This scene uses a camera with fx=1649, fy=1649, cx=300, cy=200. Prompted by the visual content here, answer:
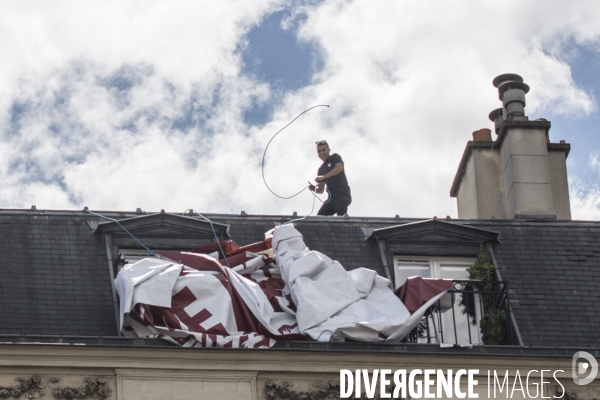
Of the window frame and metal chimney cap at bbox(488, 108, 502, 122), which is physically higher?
metal chimney cap at bbox(488, 108, 502, 122)

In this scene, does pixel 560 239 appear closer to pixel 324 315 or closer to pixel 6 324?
pixel 324 315

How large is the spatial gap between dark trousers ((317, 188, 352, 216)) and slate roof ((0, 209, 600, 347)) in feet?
3.48

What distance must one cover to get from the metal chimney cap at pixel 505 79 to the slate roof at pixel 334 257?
3.27 m

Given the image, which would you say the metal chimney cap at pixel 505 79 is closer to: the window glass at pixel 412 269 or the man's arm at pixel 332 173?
the man's arm at pixel 332 173

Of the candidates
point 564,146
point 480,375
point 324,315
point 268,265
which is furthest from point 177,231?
point 564,146

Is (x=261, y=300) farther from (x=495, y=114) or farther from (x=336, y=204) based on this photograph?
(x=495, y=114)

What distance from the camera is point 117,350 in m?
20.1

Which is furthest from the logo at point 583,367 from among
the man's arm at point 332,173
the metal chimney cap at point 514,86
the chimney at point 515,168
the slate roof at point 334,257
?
the metal chimney cap at point 514,86

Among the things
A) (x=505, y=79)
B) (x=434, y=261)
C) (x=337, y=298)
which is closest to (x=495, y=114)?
(x=505, y=79)

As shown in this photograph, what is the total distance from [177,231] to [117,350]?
3.31 meters

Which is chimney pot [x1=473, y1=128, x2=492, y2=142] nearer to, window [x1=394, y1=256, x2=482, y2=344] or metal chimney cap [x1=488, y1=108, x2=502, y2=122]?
metal chimney cap [x1=488, y1=108, x2=502, y2=122]

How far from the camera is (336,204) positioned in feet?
82.0

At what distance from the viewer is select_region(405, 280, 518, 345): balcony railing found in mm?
21766

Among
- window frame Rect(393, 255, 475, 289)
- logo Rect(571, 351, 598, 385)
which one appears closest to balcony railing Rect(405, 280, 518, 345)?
window frame Rect(393, 255, 475, 289)
